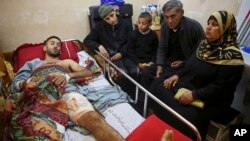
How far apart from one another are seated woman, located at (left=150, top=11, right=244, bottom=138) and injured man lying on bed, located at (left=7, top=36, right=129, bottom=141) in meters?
0.54

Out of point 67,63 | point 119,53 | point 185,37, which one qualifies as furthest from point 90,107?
point 185,37

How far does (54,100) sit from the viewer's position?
171 centimetres

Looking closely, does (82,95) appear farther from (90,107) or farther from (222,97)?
(222,97)

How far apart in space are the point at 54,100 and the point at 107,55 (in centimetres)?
86

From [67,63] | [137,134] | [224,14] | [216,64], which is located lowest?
[137,134]

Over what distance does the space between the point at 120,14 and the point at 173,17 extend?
957 millimetres

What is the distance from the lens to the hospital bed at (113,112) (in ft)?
4.58

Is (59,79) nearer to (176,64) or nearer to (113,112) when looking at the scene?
(113,112)

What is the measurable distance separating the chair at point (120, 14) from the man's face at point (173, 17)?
26.6 inches

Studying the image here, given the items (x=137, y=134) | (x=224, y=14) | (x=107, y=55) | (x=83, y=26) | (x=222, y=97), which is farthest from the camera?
(x=83, y=26)

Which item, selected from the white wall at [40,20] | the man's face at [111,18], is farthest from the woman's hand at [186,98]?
the white wall at [40,20]

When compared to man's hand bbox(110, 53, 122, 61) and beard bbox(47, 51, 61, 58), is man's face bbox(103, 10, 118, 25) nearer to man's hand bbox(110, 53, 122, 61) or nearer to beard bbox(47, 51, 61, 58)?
man's hand bbox(110, 53, 122, 61)

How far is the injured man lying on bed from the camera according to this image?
4.63 ft

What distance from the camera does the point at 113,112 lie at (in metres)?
1.74
